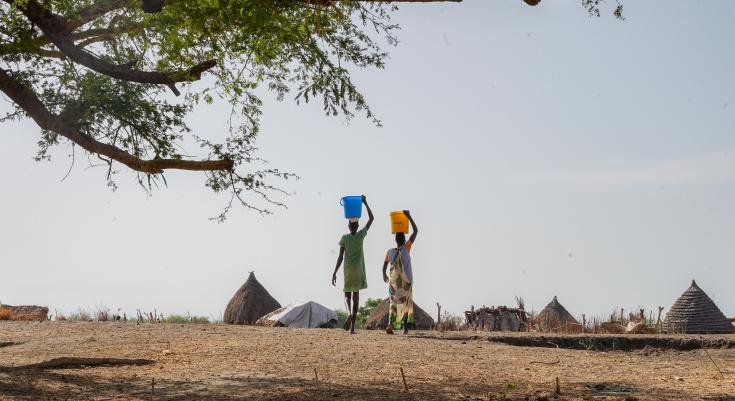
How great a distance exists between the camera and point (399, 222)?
46.9 ft

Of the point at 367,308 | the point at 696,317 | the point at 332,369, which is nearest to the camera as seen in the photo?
the point at 332,369

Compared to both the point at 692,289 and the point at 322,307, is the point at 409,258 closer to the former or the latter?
the point at 322,307

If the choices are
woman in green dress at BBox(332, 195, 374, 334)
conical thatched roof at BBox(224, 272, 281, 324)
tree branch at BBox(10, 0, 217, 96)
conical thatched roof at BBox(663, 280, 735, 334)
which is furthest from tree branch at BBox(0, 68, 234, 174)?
conical thatched roof at BBox(663, 280, 735, 334)

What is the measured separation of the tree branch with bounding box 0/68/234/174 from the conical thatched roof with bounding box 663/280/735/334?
12.7 meters

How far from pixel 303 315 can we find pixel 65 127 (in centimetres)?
1024

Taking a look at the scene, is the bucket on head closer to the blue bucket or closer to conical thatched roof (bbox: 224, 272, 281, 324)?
the blue bucket

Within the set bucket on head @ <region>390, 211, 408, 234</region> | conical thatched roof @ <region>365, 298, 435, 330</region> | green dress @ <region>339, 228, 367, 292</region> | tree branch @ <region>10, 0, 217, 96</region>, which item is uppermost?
tree branch @ <region>10, 0, 217, 96</region>

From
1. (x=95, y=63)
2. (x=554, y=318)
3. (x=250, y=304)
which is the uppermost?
(x=95, y=63)

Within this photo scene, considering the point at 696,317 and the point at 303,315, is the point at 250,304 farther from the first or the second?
the point at 696,317

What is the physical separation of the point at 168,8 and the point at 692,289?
47.8 ft

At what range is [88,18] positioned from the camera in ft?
38.0

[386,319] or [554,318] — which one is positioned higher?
[554,318]

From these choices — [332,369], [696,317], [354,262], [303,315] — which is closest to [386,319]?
[303,315]

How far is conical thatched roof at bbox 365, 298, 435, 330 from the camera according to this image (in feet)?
65.3
